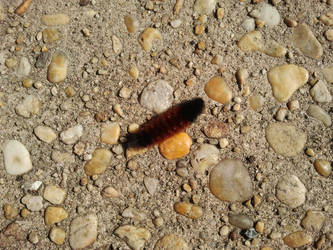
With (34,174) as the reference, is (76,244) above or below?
below

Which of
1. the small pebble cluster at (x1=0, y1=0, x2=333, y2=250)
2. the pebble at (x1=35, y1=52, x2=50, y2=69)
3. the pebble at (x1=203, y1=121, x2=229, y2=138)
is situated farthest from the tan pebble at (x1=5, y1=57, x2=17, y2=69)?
the pebble at (x1=203, y1=121, x2=229, y2=138)

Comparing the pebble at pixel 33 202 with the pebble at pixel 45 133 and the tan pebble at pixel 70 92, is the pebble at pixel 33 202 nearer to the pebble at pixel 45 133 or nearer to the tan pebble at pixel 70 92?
the pebble at pixel 45 133

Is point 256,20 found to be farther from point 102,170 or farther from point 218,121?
point 102,170

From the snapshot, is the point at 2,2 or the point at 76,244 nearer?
the point at 76,244

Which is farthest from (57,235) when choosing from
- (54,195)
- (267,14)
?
(267,14)

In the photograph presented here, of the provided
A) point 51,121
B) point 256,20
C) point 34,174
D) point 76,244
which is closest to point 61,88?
point 51,121

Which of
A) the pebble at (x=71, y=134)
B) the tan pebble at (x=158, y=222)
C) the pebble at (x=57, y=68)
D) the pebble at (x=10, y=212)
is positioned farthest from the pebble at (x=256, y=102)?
the pebble at (x=10, y=212)
